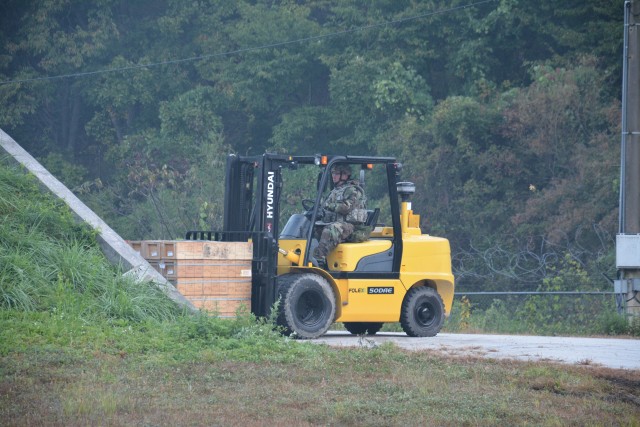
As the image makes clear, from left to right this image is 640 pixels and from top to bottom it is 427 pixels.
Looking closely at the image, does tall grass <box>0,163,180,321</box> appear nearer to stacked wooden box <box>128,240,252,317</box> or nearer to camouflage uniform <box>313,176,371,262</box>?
stacked wooden box <box>128,240,252,317</box>

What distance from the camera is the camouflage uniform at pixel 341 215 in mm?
15789

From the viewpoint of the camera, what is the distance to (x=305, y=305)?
15.7 m

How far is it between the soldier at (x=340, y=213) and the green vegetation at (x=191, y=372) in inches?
99.8

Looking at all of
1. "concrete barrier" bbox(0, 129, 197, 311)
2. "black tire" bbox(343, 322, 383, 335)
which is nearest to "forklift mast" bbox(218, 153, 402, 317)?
"concrete barrier" bbox(0, 129, 197, 311)

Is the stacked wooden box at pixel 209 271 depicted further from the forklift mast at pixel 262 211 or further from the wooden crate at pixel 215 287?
the forklift mast at pixel 262 211

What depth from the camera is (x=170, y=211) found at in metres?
36.0

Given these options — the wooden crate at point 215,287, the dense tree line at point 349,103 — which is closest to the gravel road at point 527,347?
the wooden crate at point 215,287

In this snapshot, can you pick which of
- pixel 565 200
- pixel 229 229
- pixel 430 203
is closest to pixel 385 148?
pixel 430 203

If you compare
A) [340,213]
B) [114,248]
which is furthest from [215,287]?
[340,213]

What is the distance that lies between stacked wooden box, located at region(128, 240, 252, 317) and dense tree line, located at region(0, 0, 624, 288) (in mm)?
12403

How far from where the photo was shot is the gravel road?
1361 centimetres

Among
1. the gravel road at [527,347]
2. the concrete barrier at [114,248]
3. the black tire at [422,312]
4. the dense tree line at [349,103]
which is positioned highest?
the dense tree line at [349,103]

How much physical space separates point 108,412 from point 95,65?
36.4 meters

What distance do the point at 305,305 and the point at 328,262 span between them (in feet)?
2.70
